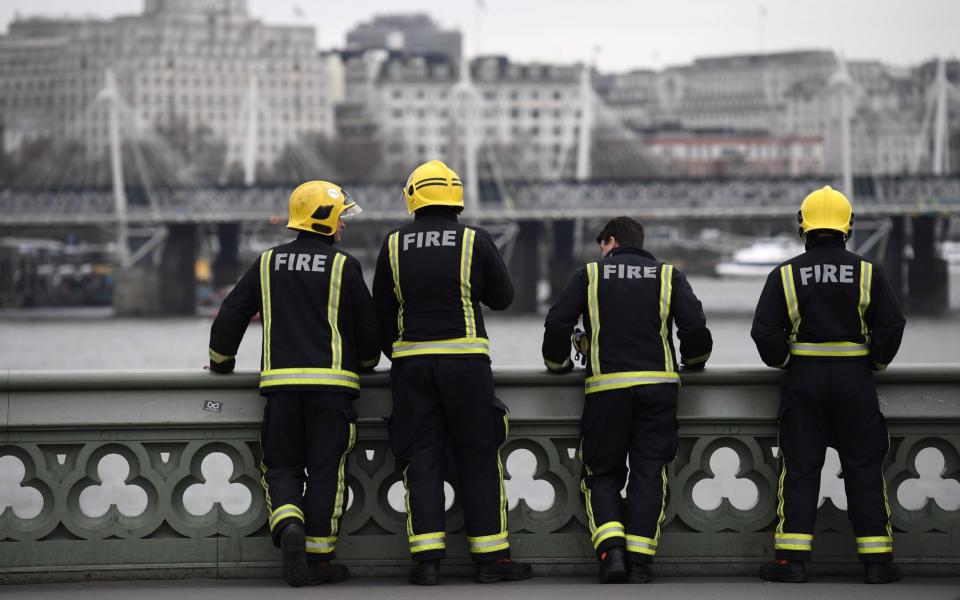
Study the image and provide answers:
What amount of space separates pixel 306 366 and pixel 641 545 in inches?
59.3

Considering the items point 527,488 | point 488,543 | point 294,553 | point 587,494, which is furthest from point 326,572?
point 527,488

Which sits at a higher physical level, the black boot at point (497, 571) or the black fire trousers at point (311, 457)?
the black fire trousers at point (311, 457)

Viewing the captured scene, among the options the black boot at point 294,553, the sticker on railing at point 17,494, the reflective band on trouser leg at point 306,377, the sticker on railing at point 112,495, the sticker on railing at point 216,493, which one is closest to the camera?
the black boot at point 294,553

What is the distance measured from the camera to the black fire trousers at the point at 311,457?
690cm

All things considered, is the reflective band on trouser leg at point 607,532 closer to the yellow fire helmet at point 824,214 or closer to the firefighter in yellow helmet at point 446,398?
the firefighter in yellow helmet at point 446,398

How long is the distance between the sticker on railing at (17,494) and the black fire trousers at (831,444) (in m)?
11.3

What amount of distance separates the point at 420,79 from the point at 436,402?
622 ft

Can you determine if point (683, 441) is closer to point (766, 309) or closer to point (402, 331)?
point (766, 309)

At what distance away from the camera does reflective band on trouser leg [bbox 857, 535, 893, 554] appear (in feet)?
22.5

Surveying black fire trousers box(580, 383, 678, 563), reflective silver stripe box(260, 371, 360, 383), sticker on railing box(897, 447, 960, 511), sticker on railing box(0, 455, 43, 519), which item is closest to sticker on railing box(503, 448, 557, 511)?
sticker on railing box(897, 447, 960, 511)

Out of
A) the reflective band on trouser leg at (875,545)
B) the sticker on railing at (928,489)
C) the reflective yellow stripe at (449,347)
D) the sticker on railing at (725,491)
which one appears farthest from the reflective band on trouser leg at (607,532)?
the sticker on railing at (928,489)

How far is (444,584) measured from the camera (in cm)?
694

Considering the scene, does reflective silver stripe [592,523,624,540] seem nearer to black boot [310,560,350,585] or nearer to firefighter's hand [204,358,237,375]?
black boot [310,560,350,585]

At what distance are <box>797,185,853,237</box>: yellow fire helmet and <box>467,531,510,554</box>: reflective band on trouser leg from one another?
1.78m
